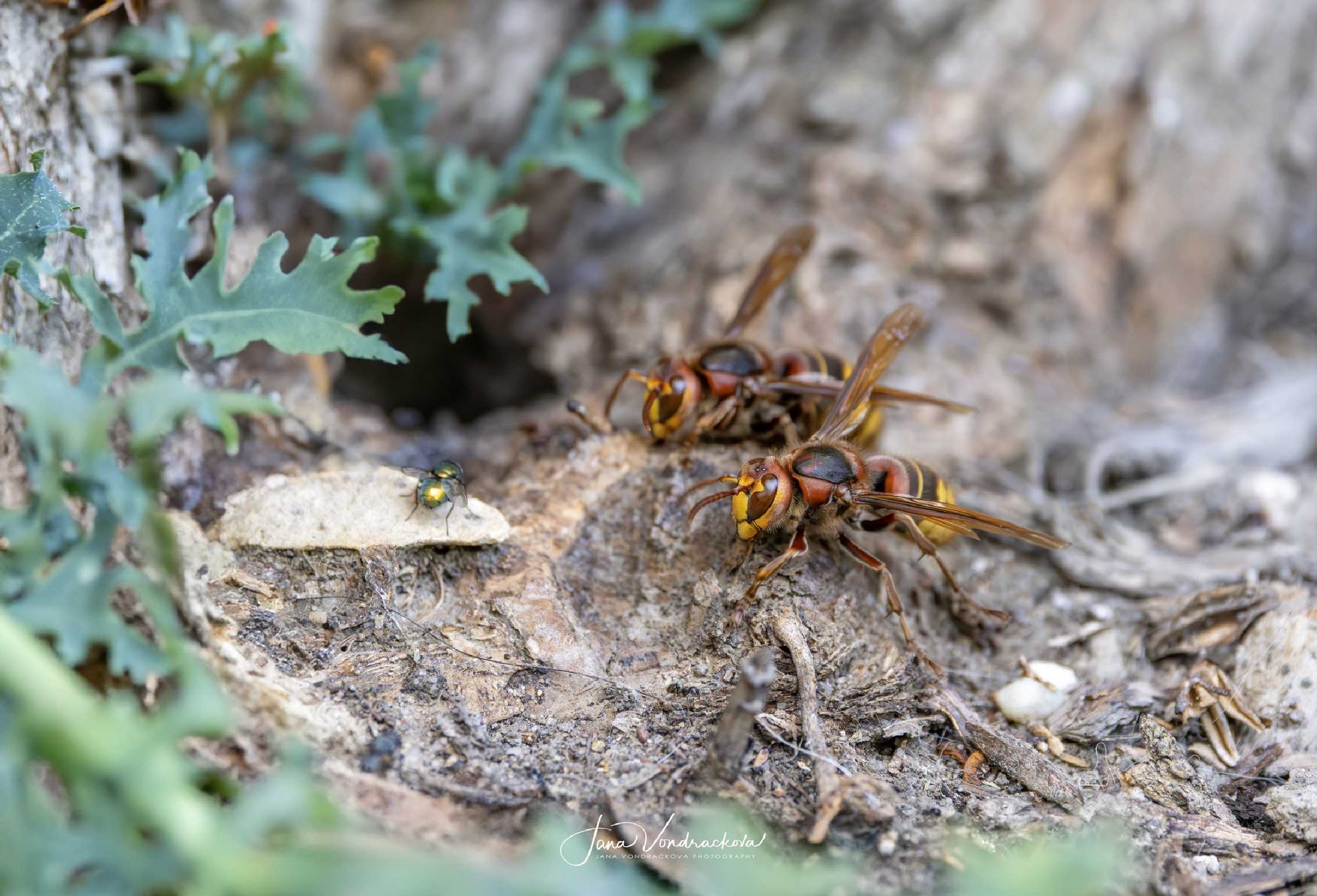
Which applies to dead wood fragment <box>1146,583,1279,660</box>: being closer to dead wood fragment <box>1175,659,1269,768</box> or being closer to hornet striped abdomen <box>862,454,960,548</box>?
dead wood fragment <box>1175,659,1269,768</box>

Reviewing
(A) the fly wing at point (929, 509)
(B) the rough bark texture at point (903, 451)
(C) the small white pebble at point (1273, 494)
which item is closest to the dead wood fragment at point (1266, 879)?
(B) the rough bark texture at point (903, 451)

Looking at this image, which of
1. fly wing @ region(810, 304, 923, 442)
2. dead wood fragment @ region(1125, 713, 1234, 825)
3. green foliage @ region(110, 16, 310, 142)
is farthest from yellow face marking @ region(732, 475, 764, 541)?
→ green foliage @ region(110, 16, 310, 142)

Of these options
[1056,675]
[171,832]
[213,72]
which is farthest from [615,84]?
[171,832]

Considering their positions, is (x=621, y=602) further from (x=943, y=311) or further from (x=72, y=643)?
(x=943, y=311)

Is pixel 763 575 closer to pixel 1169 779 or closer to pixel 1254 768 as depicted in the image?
pixel 1169 779

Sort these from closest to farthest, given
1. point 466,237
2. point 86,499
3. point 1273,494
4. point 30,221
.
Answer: point 86,499, point 30,221, point 466,237, point 1273,494

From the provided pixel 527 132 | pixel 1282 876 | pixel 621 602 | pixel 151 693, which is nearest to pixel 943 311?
pixel 527 132
